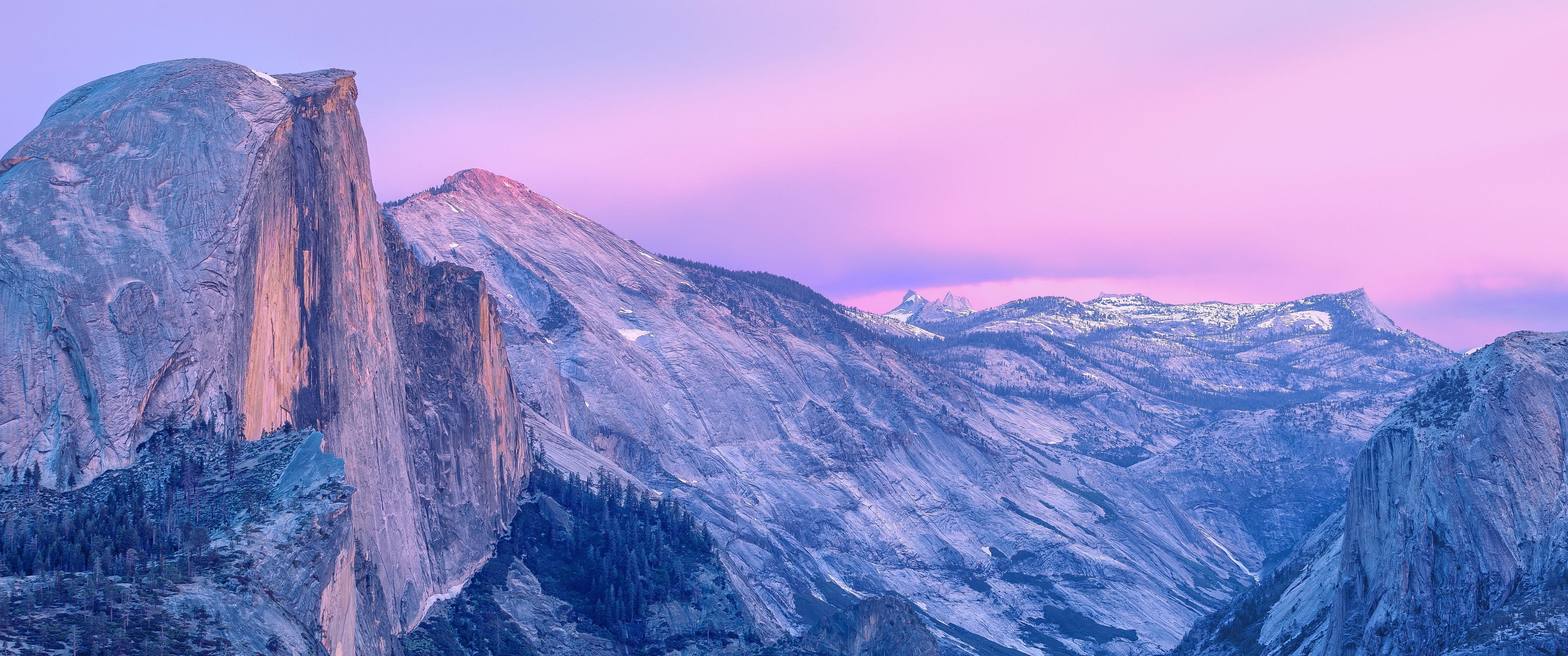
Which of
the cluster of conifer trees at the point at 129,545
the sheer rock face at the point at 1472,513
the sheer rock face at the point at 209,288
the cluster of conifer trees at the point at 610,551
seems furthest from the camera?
the cluster of conifer trees at the point at 610,551

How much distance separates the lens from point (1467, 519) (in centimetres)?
10419

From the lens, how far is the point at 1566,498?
104188 millimetres

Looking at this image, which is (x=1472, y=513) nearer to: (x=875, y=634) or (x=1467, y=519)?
(x=1467, y=519)

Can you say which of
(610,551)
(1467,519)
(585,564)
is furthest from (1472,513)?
(585,564)

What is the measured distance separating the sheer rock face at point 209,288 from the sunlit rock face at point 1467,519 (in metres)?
76.2

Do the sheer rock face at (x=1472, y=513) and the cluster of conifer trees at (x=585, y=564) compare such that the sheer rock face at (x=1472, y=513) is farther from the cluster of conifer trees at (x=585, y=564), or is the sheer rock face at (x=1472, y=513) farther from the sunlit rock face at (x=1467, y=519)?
the cluster of conifer trees at (x=585, y=564)

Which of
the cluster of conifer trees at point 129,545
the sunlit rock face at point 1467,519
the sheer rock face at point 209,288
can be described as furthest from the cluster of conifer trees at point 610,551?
the cluster of conifer trees at point 129,545

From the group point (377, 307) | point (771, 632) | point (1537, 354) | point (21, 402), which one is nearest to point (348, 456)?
point (377, 307)

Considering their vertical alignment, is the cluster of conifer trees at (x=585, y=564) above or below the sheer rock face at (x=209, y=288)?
below

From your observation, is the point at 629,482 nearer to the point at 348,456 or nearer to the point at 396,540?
the point at 396,540

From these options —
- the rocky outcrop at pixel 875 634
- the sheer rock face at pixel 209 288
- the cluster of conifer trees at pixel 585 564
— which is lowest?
the rocky outcrop at pixel 875 634

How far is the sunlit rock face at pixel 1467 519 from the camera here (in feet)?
329

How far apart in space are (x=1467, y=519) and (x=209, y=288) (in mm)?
90786

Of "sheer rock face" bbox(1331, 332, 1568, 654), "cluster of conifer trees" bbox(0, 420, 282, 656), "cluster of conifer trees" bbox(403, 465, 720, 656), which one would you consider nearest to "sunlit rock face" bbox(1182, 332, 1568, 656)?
"sheer rock face" bbox(1331, 332, 1568, 654)
